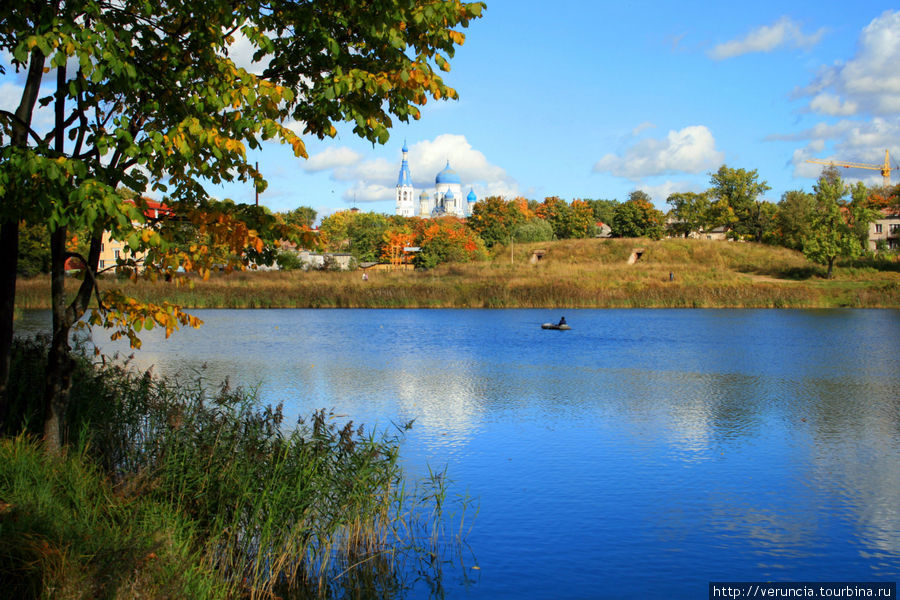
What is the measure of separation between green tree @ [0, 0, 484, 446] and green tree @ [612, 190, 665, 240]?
101 meters

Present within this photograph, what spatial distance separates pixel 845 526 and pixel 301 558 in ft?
21.9

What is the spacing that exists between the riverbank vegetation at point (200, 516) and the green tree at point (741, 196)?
102 meters

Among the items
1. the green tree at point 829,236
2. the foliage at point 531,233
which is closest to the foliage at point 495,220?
the foliage at point 531,233

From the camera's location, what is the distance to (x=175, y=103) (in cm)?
758

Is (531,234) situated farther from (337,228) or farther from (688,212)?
(337,228)

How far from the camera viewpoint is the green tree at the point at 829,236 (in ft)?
248

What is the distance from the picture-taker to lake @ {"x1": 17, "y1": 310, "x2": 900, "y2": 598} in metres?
9.08

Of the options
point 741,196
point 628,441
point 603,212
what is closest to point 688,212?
point 741,196

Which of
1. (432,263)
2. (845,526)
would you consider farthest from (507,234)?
(845,526)

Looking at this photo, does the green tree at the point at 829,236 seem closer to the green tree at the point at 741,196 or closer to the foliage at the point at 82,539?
the green tree at the point at 741,196

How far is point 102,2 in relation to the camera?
8.20 meters

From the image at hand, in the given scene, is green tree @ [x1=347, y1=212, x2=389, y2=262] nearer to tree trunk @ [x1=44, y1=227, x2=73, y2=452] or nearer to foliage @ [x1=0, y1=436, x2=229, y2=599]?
tree trunk @ [x1=44, y1=227, x2=73, y2=452]

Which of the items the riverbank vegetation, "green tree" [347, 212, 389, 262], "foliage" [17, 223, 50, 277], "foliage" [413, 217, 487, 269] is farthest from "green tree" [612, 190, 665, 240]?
the riverbank vegetation

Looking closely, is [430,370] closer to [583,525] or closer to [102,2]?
[583,525]
